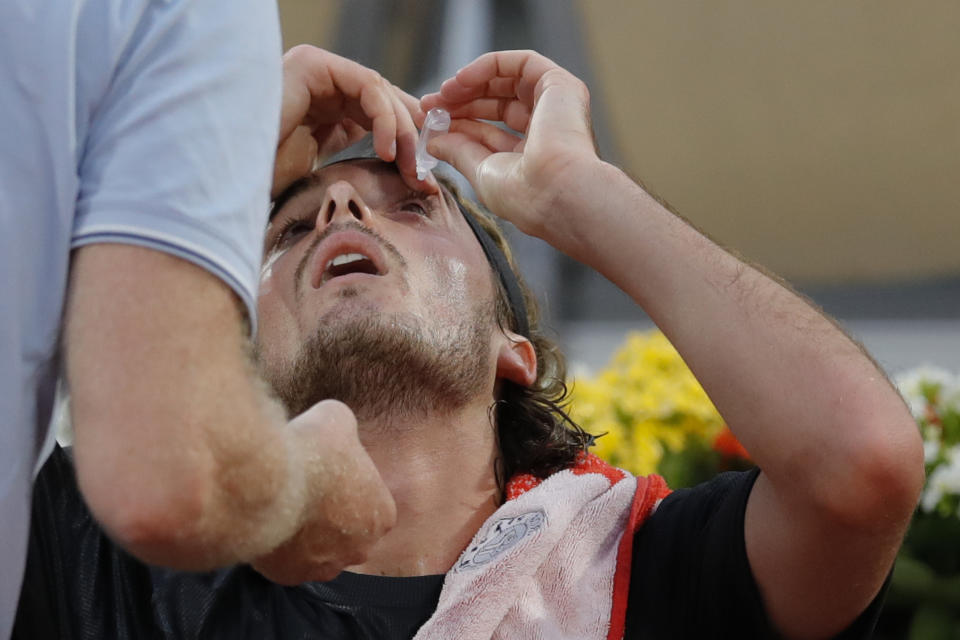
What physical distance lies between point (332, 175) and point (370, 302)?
26 cm

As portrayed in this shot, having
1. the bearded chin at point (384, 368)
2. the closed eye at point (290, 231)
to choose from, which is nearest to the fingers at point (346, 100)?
the closed eye at point (290, 231)

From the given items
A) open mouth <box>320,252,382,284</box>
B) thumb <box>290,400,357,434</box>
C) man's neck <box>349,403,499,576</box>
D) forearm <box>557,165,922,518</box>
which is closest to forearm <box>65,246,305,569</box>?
thumb <box>290,400,357,434</box>

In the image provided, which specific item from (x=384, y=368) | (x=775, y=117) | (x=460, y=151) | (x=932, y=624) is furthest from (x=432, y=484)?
(x=775, y=117)

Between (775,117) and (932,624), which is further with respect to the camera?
(775,117)

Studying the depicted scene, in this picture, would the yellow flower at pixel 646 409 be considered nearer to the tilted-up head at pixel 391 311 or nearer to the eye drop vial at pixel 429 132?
the tilted-up head at pixel 391 311

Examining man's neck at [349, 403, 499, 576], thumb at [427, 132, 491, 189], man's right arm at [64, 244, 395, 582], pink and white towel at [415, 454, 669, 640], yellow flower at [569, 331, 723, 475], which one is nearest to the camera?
man's right arm at [64, 244, 395, 582]

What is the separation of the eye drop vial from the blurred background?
7.39ft

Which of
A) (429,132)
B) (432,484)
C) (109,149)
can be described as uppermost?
(109,149)

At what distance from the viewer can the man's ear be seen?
1567mm

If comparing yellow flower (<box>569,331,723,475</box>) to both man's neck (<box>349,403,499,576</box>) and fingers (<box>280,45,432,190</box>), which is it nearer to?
man's neck (<box>349,403,499,576</box>)

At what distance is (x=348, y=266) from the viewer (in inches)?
58.4

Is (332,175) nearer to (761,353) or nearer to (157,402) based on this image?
(761,353)

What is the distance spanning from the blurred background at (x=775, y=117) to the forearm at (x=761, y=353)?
2.60m

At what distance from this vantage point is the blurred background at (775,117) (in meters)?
3.94
